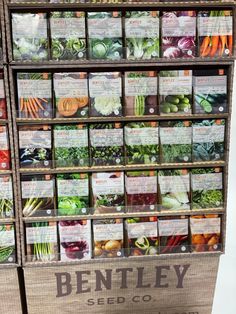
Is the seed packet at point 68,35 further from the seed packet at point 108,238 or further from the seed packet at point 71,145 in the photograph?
the seed packet at point 108,238

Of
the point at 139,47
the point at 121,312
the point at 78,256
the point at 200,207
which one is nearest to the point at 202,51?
the point at 139,47

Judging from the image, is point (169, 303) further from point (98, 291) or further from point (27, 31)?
point (27, 31)

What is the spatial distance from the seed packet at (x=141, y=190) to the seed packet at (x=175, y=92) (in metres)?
0.40

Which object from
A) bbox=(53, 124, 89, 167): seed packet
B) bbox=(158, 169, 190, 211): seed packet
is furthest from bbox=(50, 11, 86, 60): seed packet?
bbox=(158, 169, 190, 211): seed packet

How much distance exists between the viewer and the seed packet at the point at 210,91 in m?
2.87

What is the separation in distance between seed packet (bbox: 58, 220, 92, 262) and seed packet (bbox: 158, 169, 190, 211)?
0.50 metres

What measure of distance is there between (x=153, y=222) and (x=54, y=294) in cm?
79

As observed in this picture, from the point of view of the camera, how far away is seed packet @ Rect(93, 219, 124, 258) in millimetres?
3041

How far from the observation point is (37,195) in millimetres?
2951

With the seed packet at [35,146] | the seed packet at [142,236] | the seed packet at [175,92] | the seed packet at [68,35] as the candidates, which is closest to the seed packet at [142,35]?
the seed packet at [175,92]

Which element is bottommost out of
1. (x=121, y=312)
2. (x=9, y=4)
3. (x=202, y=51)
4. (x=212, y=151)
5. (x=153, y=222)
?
(x=121, y=312)

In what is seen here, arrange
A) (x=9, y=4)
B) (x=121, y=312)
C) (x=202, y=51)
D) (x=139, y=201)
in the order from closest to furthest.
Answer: (x=9, y=4)
(x=202, y=51)
(x=139, y=201)
(x=121, y=312)

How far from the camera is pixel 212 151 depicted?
2.99 metres

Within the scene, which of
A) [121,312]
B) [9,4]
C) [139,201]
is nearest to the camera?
[9,4]
